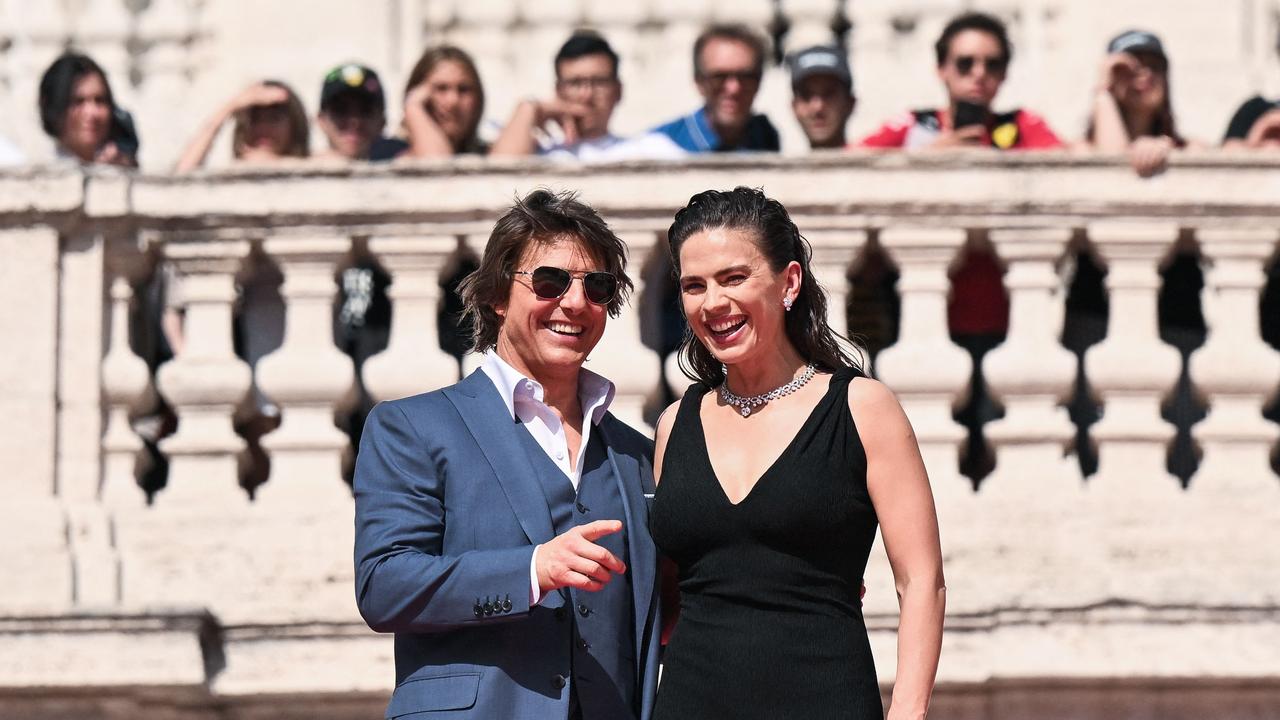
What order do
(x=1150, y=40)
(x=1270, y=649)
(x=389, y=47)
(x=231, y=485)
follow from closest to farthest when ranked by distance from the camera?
(x=1270, y=649) → (x=231, y=485) → (x=1150, y=40) → (x=389, y=47)

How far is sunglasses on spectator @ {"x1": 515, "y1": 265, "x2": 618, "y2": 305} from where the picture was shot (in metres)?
4.30

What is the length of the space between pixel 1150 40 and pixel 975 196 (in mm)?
1140

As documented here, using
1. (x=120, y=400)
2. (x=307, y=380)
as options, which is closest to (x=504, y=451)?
(x=307, y=380)

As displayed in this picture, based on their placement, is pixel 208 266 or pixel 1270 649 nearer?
pixel 1270 649

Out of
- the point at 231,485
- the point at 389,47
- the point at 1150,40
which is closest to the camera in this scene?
the point at 231,485

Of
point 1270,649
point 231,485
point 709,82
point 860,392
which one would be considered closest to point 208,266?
point 231,485

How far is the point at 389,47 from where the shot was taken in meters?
8.44

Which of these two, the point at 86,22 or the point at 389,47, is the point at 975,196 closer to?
the point at 389,47

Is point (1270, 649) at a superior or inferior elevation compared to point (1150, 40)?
inferior

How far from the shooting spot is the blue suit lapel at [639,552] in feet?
14.2

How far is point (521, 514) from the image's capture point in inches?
166

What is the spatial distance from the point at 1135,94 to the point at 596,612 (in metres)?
3.10

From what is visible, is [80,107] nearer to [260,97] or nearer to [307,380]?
[260,97]

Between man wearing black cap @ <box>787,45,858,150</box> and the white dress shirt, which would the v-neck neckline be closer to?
the white dress shirt
